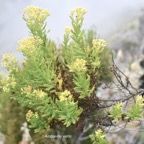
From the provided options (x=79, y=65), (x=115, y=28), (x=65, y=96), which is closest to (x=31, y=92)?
(x=65, y=96)

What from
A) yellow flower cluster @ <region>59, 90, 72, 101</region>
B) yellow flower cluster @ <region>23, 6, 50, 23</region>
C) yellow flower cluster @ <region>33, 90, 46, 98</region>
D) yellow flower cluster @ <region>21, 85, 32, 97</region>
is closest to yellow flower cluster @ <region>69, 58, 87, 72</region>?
yellow flower cluster @ <region>59, 90, 72, 101</region>

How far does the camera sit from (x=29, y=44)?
18.8ft

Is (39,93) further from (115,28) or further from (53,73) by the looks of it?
(115,28)

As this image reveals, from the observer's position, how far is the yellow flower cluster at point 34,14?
5989 mm

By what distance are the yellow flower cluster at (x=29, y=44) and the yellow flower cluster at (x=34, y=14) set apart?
0.93 feet

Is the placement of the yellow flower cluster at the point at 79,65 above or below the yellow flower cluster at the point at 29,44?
below

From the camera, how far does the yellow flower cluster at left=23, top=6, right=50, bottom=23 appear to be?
5.99 meters

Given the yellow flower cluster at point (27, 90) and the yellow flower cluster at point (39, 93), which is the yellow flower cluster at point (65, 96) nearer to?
the yellow flower cluster at point (39, 93)

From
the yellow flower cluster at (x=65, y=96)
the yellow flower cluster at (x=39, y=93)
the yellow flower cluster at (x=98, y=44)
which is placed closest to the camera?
the yellow flower cluster at (x=65, y=96)

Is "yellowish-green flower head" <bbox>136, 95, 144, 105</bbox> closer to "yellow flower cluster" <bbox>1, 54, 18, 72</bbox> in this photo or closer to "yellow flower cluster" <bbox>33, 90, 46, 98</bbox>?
"yellow flower cluster" <bbox>33, 90, 46, 98</bbox>

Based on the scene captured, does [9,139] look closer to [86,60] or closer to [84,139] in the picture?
[84,139]

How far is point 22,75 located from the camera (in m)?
6.03

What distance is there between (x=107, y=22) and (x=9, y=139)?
35409mm

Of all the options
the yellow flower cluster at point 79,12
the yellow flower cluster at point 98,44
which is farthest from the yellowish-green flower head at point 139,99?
the yellow flower cluster at point 79,12
